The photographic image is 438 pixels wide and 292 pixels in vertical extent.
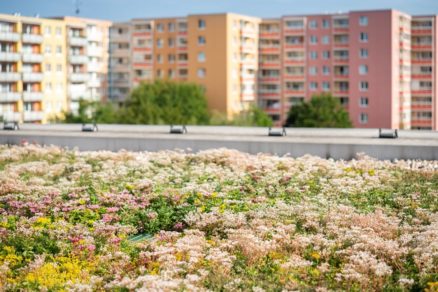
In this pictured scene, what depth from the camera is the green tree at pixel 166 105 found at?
291 feet

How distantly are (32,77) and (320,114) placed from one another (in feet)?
102

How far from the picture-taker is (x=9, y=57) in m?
86.1

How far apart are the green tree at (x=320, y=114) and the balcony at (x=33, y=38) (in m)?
28.6

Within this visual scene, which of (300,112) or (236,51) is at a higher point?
(236,51)

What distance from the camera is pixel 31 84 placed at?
92125mm

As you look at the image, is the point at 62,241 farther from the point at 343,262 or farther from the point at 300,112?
the point at 300,112

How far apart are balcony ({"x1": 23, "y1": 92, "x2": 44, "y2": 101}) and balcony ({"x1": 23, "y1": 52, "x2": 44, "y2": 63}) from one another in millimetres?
3466

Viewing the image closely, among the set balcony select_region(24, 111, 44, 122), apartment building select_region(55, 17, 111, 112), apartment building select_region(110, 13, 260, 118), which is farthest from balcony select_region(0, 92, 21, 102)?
apartment building select_region(110, 13, 260, 118)

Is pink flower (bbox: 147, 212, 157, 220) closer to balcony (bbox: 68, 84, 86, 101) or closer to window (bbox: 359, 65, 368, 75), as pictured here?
balcony (bbox: 68, 84, 86, 101)

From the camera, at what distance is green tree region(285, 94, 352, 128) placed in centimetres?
8862

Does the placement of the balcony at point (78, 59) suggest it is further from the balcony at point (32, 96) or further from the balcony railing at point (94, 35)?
the balcony railing at point (94, 35)

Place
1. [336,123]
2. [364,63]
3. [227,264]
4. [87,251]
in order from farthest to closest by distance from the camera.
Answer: [364,63] → [336,123] → [87,251] → [227,264]

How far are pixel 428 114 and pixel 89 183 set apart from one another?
9309cm

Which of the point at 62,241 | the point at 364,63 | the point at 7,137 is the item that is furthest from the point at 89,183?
the point at 364,63
